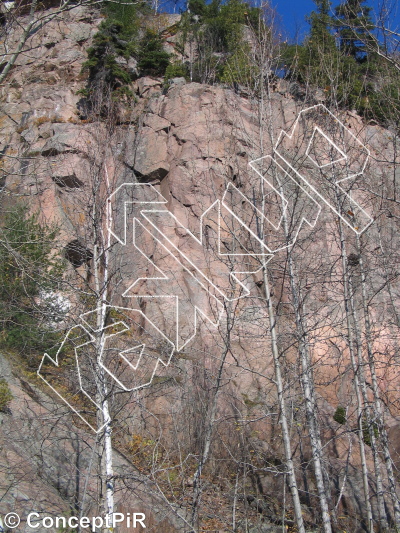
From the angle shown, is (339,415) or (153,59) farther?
(153,59)

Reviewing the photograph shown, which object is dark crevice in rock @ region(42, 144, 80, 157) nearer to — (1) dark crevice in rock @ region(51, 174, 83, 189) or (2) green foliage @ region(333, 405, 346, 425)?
(1) dark crevice in rock @ region(51, 174, 83, 189)

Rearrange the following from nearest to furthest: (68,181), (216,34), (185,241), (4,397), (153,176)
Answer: (4,397)
(68,181)
(185,241)
(153,176)
(216,34)

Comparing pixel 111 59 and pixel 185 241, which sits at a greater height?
pixel 111 59

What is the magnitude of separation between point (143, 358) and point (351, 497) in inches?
173

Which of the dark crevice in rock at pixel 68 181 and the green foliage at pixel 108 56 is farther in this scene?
the green foliage at pixel 108 56

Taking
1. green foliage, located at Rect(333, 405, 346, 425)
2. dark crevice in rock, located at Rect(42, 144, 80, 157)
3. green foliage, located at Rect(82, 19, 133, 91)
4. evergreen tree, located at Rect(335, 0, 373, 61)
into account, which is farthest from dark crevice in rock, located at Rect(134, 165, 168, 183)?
green foliage, located at Rect(333, 405, 346, 425)

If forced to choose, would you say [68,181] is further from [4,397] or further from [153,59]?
[153,59]

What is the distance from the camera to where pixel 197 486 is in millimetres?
5656

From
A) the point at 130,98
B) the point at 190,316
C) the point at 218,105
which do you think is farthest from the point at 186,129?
the point at 190,316
